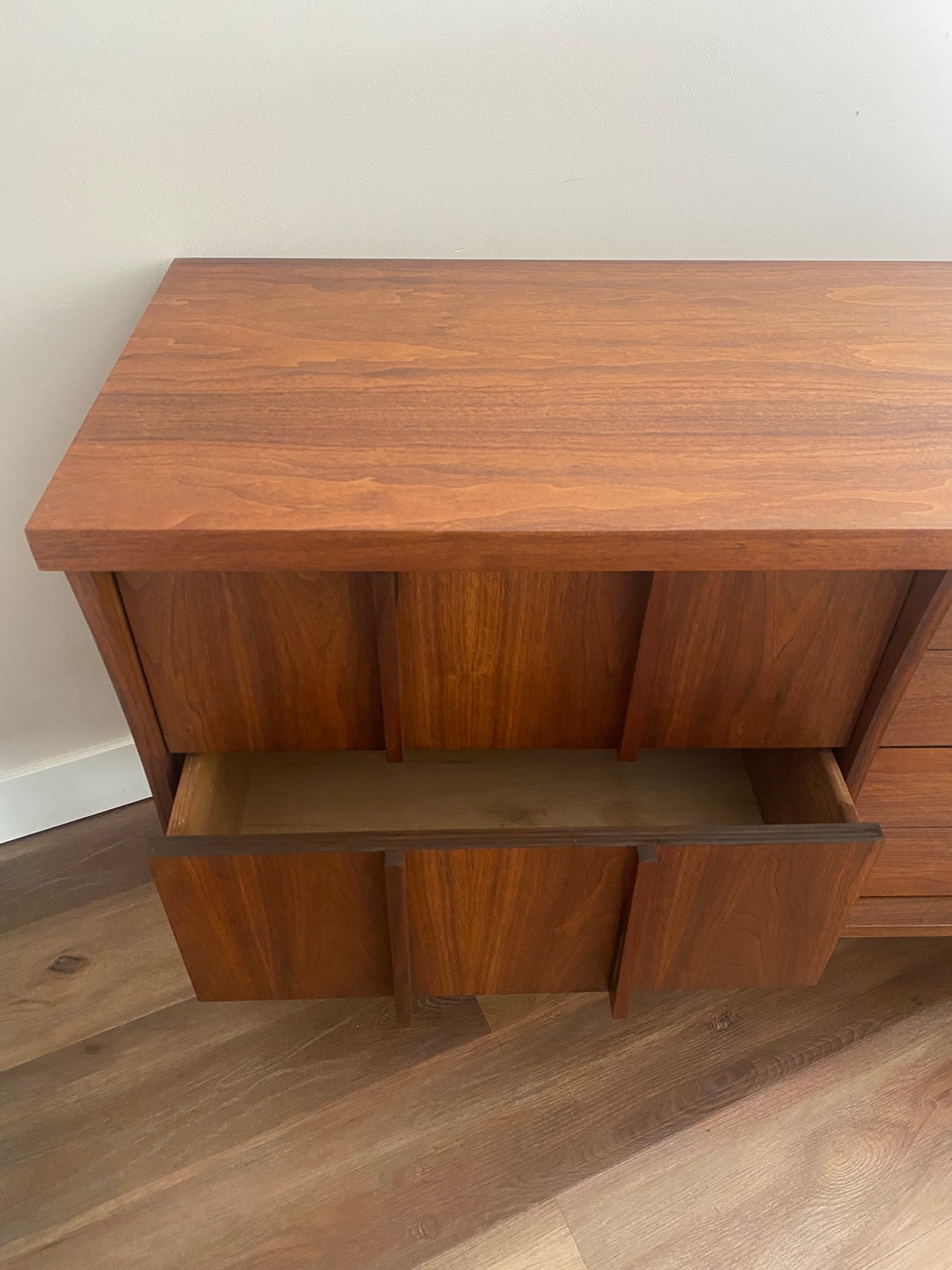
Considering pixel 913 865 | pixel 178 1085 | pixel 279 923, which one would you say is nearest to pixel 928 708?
pixel 913 865

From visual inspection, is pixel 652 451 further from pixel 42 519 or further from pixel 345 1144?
pixel 345 1144

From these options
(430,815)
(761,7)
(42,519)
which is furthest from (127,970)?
(761,7)

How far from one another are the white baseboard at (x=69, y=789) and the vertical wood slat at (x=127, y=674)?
399 mm

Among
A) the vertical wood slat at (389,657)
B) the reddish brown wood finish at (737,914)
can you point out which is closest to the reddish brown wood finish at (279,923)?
the vertical wood slat at (389,657)

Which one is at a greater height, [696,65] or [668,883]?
[696,65]

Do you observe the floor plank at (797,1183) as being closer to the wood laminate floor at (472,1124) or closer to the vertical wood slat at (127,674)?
the wood laminate floor at (472,1124)

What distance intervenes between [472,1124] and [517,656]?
1.68 ft

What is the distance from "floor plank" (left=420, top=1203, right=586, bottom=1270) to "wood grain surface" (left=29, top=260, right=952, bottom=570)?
25.4 inches

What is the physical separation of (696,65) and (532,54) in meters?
0.15

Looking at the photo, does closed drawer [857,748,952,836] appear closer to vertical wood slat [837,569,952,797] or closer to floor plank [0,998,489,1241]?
vertical wood slat [837,569,952,797]

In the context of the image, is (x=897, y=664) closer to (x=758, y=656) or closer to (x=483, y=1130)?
(x=758, y=656)

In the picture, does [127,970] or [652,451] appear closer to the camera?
[652,451]

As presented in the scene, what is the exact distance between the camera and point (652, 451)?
68 cm

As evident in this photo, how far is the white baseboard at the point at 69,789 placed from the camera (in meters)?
1.16
